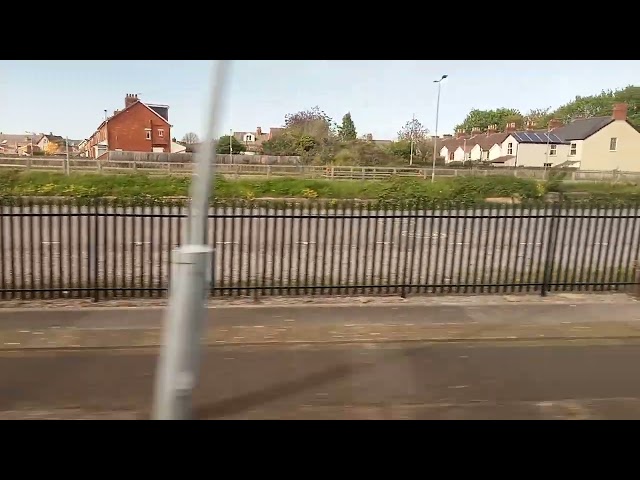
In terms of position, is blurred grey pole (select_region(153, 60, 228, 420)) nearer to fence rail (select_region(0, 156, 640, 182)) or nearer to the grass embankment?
the grass embankment

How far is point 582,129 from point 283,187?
37.9 metres

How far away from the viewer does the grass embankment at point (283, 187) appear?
20.9 metres

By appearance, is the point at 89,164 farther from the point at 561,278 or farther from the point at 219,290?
the point at 561,278

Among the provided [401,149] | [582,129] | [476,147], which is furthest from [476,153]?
[401,149]

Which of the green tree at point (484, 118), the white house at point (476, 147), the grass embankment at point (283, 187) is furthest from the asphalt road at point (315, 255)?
the green tree at point (484, 118)

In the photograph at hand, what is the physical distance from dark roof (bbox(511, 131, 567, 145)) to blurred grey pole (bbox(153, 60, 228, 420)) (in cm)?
5296

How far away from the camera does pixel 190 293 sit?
9.08ft

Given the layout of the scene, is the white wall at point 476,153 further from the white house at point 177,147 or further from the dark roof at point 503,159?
the white house at point 177,147

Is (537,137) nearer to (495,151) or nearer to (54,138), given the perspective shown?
(495,151)

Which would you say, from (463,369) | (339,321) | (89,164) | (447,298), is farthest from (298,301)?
A: (89,164)

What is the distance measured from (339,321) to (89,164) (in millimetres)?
23910

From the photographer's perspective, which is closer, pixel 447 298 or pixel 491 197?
pixel 447 298

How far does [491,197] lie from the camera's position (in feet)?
77.0
